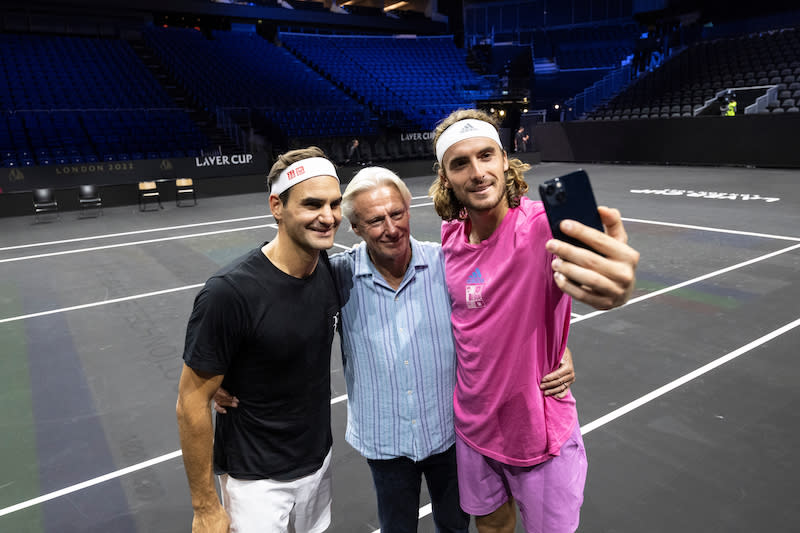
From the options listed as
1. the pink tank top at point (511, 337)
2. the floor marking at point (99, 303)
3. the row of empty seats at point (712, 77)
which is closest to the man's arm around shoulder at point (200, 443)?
the pink tank top at point (511, 337)

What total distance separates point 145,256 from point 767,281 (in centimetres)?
1027

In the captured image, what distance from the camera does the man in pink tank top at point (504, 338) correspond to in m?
2.14

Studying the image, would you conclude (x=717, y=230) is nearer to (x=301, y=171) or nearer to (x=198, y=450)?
(x=301, y=171)

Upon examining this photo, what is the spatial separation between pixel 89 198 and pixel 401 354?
16.6 metres

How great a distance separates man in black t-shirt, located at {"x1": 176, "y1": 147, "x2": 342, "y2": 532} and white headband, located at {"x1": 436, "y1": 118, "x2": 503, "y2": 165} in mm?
492

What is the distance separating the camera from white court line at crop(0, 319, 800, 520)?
364 cm

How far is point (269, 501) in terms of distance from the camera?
2.33 metres

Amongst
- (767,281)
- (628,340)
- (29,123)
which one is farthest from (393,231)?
(29,123)

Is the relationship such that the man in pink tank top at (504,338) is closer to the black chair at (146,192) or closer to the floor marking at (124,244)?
the floor marking at (124,244)

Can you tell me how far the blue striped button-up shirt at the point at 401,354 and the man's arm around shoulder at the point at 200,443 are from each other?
617 mm

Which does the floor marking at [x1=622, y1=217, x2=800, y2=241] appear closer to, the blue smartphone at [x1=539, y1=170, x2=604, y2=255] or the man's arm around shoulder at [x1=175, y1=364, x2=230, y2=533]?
the blue smartphone at [x1=539, y1=170, x2=604, y2=255]

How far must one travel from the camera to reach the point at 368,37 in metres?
33.9

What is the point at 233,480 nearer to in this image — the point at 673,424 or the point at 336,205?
the point at 336,205

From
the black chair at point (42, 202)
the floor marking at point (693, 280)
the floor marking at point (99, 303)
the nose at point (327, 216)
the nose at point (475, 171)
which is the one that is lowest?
the floor marking at point (693, 280)
